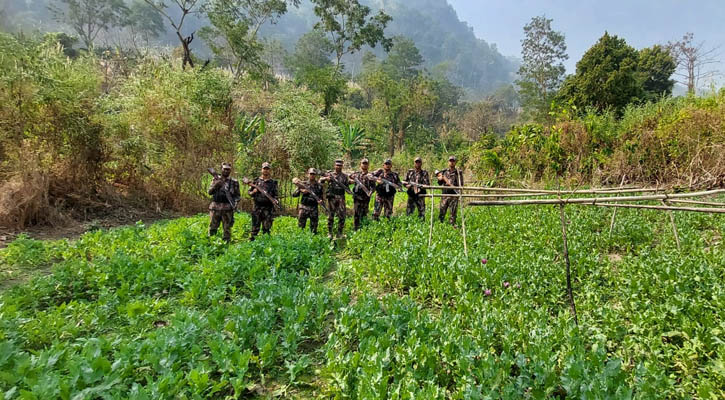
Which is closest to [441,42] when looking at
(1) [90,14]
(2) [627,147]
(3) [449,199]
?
(1) [90,14]

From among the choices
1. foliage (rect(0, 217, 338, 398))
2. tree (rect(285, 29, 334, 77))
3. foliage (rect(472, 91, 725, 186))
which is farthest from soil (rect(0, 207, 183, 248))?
tree (rect(285, 29, 334, 77))

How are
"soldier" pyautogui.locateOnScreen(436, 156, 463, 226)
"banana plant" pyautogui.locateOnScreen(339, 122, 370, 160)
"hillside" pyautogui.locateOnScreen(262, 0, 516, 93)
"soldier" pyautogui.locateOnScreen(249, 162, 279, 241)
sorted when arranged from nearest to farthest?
"soldier" pyautogui.locateOnScreen(249, 162, 279, 241) → "soldier" pyautogui.locateOnScreen(436, 156, 463, 226) → "banana plant" pyautogui.locateOnScreen(339, 122, 370, 160) → "hillside" pyautogui.locateOnScreen(262, 0, 516, 93)

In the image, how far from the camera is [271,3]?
27.0m

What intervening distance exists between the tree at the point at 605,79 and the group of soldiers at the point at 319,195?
1487cm

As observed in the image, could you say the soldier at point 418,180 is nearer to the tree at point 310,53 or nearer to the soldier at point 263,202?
the soldier at point 263,202

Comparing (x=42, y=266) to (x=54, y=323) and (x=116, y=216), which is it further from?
(x=116, y=216)

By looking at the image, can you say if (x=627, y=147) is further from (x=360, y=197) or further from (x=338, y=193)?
(x=338, y=193)

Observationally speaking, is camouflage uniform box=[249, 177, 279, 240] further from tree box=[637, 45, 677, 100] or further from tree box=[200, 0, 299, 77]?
tree box=[637, 45, 677, 100]

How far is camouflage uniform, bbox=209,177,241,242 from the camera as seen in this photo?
8.14m

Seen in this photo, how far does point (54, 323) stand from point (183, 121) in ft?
33.1

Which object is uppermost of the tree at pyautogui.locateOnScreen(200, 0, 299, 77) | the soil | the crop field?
the tree at pyautogui.locateOnScreen(200, 0, 299, 77)

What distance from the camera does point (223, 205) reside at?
26.7 feet

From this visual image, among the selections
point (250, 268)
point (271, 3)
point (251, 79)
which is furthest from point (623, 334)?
point (271, 3)

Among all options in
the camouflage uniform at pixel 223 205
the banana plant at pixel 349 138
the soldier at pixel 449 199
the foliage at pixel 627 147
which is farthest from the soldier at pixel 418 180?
the banana plant at pixel 349 138
